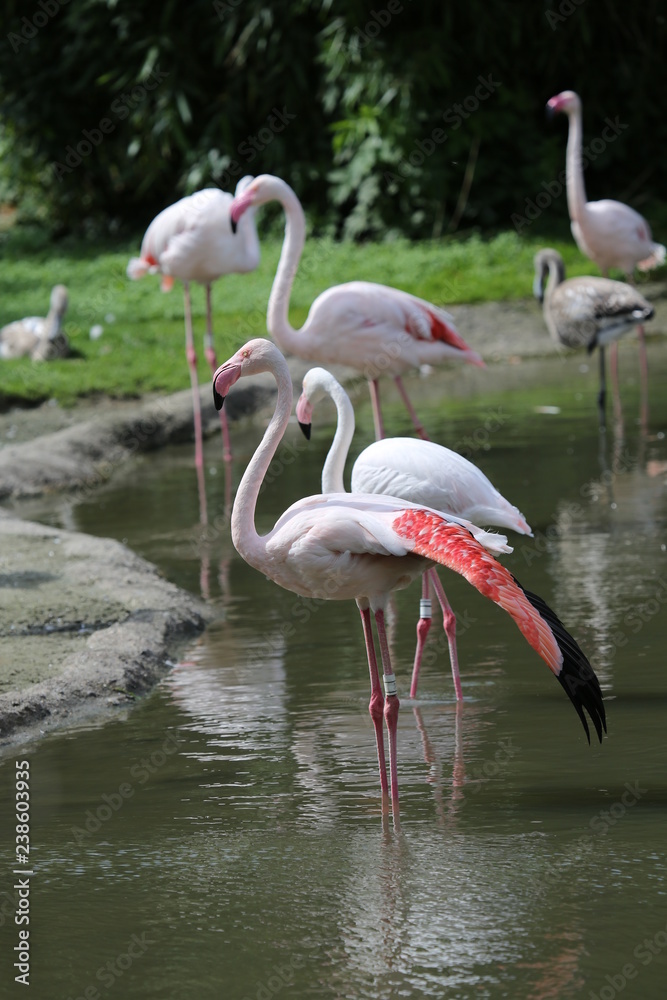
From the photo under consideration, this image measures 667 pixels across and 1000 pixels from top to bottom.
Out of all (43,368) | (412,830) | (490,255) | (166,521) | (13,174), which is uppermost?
(13,174)

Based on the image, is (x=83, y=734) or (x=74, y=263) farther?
(x=74, y=263)

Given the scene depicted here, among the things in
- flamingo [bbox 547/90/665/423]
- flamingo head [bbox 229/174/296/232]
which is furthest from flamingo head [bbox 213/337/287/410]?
flamingo [bbox 547/90/665/423]

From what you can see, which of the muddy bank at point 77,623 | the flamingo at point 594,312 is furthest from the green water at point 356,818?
the flamingo at point 594,312

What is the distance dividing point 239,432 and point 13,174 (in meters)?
10.2

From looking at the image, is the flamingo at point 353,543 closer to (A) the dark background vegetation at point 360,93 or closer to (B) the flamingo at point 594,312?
(B) the flamingo at point 594,312

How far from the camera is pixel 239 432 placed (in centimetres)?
965

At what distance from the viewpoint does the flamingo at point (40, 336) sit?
11.3 metres

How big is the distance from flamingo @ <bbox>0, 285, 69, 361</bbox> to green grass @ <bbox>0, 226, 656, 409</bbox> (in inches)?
6.7

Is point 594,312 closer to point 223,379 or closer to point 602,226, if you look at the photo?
point 602,226

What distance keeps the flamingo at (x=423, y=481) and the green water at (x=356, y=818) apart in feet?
0.87

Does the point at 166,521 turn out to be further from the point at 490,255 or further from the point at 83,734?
the point at 490,255

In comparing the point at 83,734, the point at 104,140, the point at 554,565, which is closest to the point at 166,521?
the point at 554,565

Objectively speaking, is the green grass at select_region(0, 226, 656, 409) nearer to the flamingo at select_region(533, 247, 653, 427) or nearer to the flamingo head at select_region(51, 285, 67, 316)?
the flamingo head at select_region(51, 285, 67, 316)

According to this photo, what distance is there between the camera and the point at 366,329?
6.71 meters
